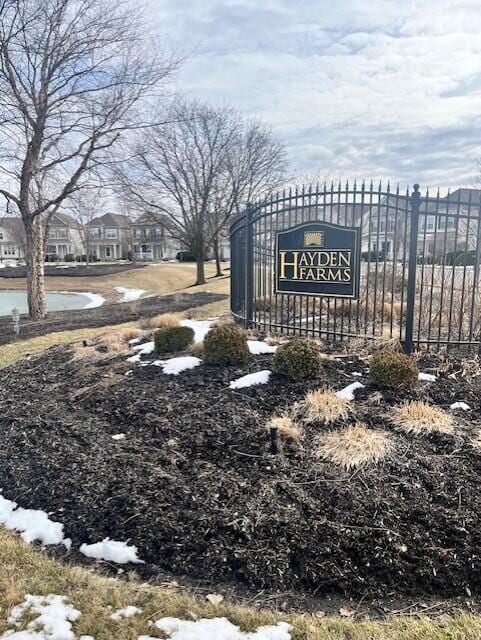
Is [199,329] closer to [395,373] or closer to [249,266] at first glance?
[249,266]

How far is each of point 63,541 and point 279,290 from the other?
4.57 m

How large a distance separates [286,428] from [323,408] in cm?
49

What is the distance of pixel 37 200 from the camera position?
13.2 metres

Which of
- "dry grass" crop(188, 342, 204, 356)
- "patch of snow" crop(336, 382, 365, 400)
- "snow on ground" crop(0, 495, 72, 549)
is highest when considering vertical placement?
"dry grass" crop(188, 342, 204, 356)

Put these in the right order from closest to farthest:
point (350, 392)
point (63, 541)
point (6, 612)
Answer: point (6, 612), point (63, 541), point (350, 392)

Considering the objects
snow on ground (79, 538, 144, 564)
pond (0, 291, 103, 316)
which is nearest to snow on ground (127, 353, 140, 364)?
snow on ground (79, 538, 144, 564)

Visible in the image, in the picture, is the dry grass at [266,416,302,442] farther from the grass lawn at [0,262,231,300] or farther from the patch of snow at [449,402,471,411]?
the grass lawn at [0,262,231,300]

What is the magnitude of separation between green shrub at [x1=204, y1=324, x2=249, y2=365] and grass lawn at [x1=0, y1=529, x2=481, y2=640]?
2.90 meters

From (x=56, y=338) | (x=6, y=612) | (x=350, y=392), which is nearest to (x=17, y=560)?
(x=6, y=612)

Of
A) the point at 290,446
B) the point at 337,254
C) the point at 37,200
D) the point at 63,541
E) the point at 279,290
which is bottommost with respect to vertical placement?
the point at 63,541

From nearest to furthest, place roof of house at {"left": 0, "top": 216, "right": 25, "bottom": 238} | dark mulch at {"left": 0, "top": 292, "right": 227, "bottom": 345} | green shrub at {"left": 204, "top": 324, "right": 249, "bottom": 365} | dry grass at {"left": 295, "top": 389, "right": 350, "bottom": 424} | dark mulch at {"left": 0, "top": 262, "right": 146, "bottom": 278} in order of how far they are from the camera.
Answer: dry grass at {"left": 295, "top": 389, "right": 350, "bottom": 424} < green shrub at {"left": 204, "top": 324, "right": 249, "bottom": 365} < dark mulch at {"left": 0, "top": 292, "right": 227, "bottom": 345} < dark mulch at {"left": 0, "top": 262, "right": 146, "bottom": 278} < roof of house at {"left": 0, "top": 216, "right": 25, "bottom": 238}

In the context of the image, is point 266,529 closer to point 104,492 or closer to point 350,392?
point 104,492

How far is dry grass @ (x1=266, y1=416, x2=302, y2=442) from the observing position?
11.5 ft

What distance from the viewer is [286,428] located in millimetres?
3580
